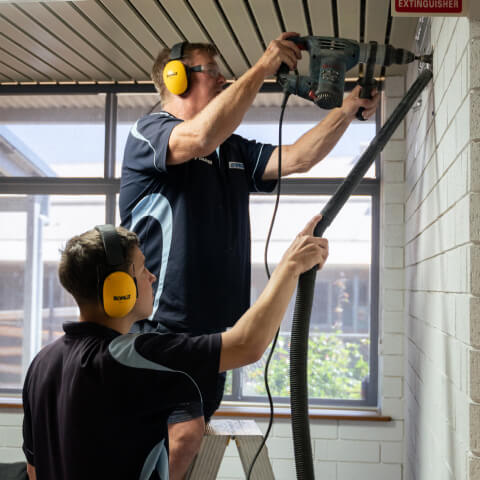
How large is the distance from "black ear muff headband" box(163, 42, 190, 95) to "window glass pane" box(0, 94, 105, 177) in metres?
1.75

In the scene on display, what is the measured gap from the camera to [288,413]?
3240 mm

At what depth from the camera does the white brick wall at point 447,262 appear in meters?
1.27

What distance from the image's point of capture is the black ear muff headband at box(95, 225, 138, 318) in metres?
1.16

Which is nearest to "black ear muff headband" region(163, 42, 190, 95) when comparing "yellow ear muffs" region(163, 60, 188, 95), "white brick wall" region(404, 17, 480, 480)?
"yellow ear muffs" region(163, 60, 188, 95)

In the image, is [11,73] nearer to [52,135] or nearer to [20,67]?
[20,67]

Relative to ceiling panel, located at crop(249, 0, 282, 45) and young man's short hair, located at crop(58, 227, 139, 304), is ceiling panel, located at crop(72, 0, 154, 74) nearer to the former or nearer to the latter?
ceiling panel, located at crop(249, 0, 282, 45)

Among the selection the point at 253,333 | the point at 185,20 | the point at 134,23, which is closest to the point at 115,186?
the point at 134,23

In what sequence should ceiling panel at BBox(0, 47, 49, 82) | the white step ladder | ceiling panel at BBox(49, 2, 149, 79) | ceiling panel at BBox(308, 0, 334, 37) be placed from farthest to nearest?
ceiling panel at BBox(0, 47, 49, 82), ceiling panel at BBox(49, 2, 149, 79), ceiling panel at BBox(308, 0, 334, 37), the white step ladder

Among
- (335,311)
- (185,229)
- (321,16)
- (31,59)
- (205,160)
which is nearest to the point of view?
(185,229)

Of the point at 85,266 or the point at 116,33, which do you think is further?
the point at 116,33

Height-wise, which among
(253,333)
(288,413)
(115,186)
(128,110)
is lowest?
(288,413)

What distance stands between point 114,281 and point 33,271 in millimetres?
2650

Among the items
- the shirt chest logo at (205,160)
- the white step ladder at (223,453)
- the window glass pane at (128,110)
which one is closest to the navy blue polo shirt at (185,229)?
the shirt chest logo at (205,160)

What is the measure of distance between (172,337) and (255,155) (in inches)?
42.2
